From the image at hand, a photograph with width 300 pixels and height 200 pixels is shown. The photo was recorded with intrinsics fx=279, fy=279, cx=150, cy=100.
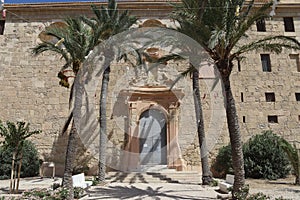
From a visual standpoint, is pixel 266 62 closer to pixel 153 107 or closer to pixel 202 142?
pixel 153 107

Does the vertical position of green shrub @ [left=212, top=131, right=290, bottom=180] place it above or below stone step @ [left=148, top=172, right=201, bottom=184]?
above

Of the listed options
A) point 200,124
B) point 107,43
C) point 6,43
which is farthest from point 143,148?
point 6,43

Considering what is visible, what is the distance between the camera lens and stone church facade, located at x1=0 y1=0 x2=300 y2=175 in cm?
1520

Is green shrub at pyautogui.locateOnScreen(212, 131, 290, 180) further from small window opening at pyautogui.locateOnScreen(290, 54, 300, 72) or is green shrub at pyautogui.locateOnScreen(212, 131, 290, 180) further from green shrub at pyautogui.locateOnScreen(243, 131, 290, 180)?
small window opening at pyautogui.locateOnScreen(290, 54, 300, 72)

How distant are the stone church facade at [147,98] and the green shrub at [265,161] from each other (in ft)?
7.71

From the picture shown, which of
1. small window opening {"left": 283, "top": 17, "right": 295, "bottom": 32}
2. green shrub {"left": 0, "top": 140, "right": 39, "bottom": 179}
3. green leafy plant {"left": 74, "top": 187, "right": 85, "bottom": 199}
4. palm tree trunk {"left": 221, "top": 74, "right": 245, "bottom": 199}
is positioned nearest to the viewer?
palm tree trunk {"left": 221, "top": 74, "right": 245, "bottom": 199}

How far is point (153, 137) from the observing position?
15602 millimetres

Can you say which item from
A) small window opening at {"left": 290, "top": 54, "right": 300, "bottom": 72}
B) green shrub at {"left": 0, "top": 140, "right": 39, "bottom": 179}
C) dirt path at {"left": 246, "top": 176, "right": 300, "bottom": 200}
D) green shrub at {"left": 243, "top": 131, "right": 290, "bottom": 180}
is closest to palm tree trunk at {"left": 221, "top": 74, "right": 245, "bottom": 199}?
dirt path at {"left": 246, "top": 176, "right": 300, "bottom": 200}

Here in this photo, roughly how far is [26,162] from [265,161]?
459 inches

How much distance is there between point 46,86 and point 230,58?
1175cm

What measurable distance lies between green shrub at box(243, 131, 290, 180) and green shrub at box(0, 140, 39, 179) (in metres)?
10.6

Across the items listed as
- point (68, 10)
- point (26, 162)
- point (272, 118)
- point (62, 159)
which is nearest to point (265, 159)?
point (272, 118)

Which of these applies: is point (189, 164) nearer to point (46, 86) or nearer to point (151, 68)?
point (151, 68)

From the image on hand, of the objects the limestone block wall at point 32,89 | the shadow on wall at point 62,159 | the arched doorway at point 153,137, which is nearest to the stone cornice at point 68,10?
the limestone block wall at point 32,89
